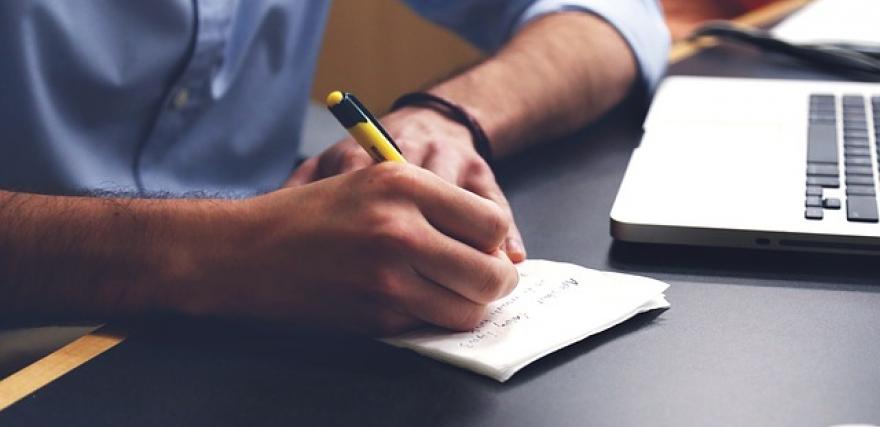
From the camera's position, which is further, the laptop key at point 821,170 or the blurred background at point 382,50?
the blurred background at point 382,50

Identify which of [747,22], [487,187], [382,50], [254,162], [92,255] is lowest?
[382,50]

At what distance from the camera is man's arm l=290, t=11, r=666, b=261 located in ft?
2.42

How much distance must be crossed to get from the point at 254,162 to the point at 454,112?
1.01 ft

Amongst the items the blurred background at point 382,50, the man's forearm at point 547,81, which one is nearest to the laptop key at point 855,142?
the man's forearm at point 547,81

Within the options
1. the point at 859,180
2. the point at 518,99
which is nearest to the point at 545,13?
the point at 518,99

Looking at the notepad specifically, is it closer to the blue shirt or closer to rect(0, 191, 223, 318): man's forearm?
rect(0, 191, 223, 318): man's forearm

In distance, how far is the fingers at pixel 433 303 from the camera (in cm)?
54

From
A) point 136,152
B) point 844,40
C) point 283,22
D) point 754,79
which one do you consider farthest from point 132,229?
point 844,40

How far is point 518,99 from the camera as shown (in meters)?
0.86

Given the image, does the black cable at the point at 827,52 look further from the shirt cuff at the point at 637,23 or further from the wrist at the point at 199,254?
the wrist at the point at 199,254

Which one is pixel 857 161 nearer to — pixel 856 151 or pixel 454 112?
pixel 856 151

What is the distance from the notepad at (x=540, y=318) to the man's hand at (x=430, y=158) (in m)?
0.08

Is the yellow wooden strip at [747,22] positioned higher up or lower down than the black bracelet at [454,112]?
lower down

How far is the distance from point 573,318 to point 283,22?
22.3 inches
